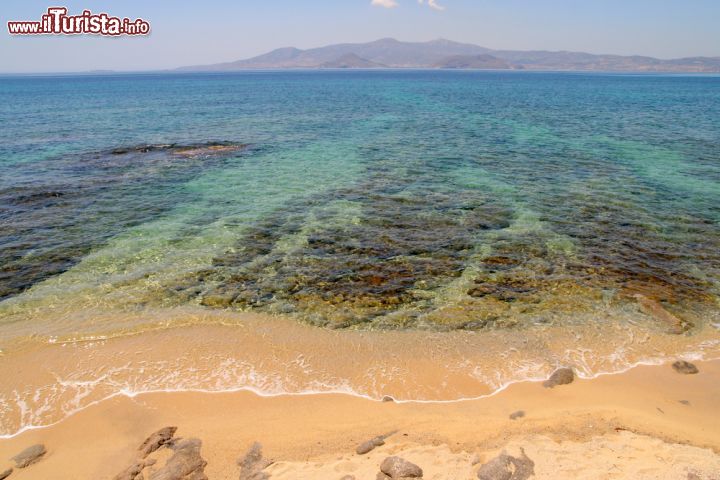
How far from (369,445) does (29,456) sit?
7424mm

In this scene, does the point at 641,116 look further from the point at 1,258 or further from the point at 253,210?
the point at 1,258

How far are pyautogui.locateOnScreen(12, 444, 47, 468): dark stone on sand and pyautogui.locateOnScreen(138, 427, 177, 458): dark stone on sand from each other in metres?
2.17

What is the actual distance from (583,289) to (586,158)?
2312cm

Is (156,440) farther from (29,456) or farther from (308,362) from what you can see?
(308,362)

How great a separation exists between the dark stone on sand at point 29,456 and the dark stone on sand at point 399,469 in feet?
24.8

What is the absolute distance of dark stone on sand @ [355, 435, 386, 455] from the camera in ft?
29.6

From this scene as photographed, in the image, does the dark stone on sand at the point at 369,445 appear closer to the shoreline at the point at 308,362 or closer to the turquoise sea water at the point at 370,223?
the shoreline at the point at 308,362

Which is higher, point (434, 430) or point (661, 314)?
point (661, 314)

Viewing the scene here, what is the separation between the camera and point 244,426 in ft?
32.8

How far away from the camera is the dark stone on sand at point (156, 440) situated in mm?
9248

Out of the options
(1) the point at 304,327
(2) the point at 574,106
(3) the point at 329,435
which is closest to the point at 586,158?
(1) the point at 304,327

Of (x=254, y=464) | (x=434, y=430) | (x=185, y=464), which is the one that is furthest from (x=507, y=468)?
(x=185, y=464)

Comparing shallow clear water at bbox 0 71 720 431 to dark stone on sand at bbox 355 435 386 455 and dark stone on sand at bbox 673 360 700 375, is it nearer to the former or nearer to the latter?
dark stone on sand at bbox 673 360 700 375

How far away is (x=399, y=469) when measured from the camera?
26.6ft
